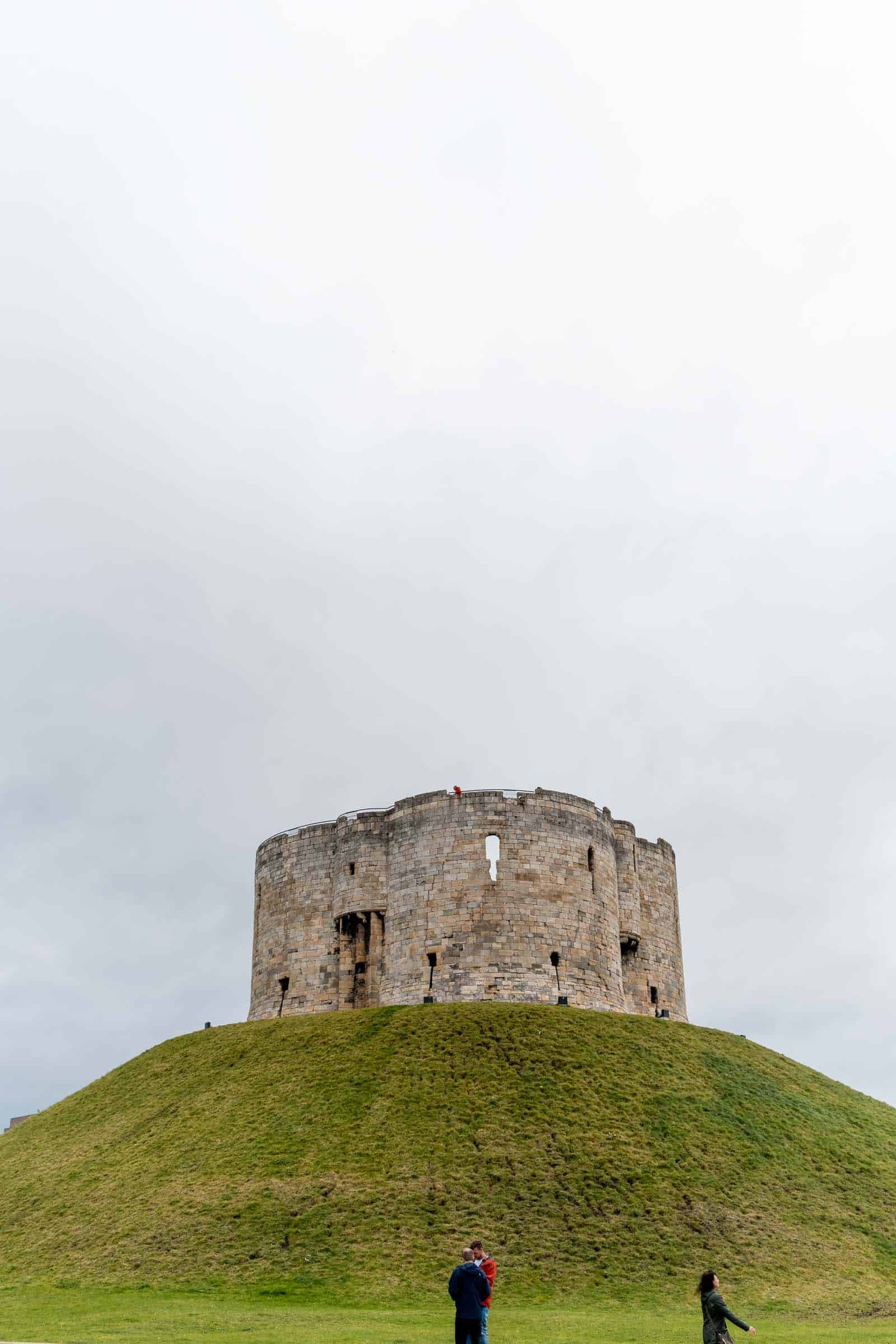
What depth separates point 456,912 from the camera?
144 ft

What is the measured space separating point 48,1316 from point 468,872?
869 inches

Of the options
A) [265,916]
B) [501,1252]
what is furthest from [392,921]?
[501,1252]

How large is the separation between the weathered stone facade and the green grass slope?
1862mm

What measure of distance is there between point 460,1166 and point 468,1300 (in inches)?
646

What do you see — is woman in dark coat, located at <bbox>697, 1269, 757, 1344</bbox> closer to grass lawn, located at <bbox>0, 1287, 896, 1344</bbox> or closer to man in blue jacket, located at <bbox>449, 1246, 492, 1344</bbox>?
man in blue jacket, located at <bbox>449, 1246, 492, 1344</bbox>

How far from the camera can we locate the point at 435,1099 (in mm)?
36375

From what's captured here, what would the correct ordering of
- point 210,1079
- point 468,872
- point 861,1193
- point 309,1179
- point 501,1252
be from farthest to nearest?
point 468,872
point 210,1079
point 861,1193
point 309,1179
point 501,1252

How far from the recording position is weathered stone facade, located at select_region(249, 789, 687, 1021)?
1714 inches

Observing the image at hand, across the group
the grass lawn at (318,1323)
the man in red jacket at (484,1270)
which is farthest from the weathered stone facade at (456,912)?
the man in red jacket at (484,1270)

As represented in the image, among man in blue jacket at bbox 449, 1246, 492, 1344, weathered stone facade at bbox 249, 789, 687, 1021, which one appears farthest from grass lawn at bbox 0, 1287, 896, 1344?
weathered stone facade at bbox 249, 789, 687, 1021

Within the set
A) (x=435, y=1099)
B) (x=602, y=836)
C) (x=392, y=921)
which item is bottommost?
(x=435, y=1099)

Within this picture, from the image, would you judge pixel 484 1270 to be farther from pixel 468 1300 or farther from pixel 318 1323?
pixel 318 1323

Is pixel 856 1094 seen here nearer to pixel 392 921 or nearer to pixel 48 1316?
pixel 392 921

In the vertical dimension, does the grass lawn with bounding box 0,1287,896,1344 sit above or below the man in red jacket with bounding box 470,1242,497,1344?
below
